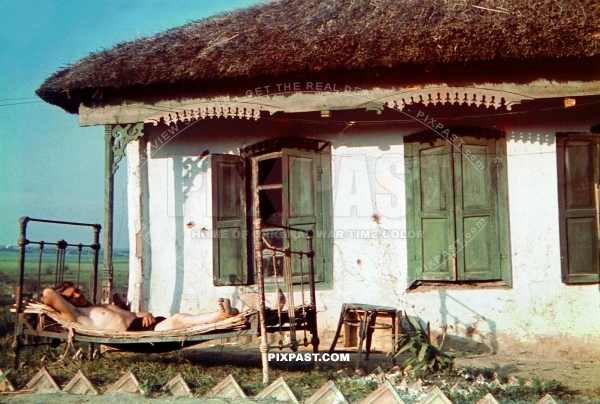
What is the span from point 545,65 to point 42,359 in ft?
18.8

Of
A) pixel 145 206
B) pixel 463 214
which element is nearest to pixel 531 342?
pixel 463 214

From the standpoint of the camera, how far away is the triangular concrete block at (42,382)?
5.92m

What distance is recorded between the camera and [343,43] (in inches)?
290

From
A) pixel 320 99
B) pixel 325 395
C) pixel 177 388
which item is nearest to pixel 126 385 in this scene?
pixel 177 388

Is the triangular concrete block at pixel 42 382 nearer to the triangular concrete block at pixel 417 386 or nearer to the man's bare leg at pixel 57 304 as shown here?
the man's bare leg at pixel 57 304

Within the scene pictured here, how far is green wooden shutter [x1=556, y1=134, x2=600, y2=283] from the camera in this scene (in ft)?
24.0

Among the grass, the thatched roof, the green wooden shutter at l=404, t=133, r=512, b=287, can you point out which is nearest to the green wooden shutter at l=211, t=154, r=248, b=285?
the grass

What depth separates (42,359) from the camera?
23.3ft

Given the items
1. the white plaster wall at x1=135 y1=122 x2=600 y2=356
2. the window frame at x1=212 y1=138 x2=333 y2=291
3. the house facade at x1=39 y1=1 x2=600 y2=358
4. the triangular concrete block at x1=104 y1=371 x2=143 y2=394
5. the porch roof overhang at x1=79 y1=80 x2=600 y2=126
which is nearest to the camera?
the triangular concrete block at x1=104 y1=371 x2=143 y2=394

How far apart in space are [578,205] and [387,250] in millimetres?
2047

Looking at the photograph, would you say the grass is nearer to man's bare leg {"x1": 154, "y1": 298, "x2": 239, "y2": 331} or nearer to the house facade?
man's bare leg {"x1": 154, "y1": 298, "x2": 239, "y2": 331}

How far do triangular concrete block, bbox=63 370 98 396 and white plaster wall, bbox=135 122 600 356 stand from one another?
2.79m

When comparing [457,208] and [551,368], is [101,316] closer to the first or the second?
[457,208]

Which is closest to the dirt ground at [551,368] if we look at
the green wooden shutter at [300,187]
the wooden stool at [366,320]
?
the wooden stool at [366,320]
